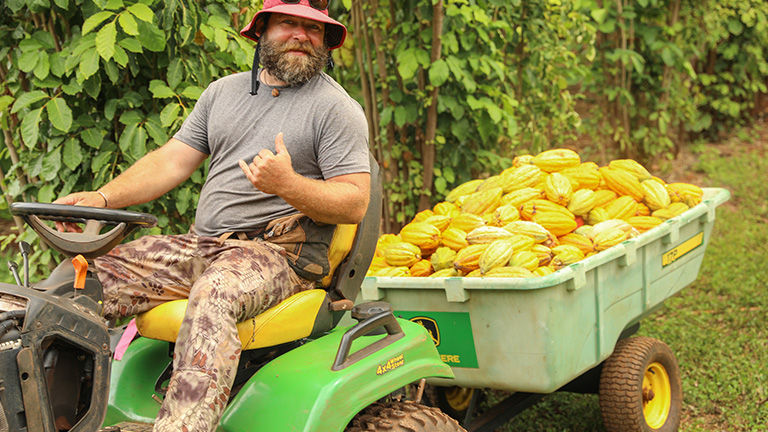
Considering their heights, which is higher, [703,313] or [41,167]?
[41,167]

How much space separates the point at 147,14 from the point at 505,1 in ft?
7.92

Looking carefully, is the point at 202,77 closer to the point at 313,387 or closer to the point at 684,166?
the point at 313,387

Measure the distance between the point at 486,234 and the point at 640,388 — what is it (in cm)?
90

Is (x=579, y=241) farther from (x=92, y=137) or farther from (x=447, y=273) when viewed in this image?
(x=92, y=137)

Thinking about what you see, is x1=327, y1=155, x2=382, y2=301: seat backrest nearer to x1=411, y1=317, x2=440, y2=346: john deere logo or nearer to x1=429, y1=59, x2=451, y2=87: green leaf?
x1=411, y1=317, x2=440, y2=346: john deere logo

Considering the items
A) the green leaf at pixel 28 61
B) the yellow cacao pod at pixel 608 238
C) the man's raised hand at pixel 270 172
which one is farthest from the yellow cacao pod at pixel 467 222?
the green leaf at pixel 28 61

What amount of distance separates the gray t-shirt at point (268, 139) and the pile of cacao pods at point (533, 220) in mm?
924

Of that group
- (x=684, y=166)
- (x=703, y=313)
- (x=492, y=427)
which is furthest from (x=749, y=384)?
(x=684, y=166)

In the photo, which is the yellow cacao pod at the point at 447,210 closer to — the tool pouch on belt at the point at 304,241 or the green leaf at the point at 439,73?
the green leaf at the point at 439,73

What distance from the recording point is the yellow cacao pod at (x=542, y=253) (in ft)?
10.7

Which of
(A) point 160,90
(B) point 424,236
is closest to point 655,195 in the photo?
(B) point 424,236

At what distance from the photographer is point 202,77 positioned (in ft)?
12.0

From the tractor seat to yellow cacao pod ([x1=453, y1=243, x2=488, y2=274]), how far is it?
2.81 ft

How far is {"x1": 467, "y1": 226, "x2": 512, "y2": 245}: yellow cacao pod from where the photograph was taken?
11.1 ft
